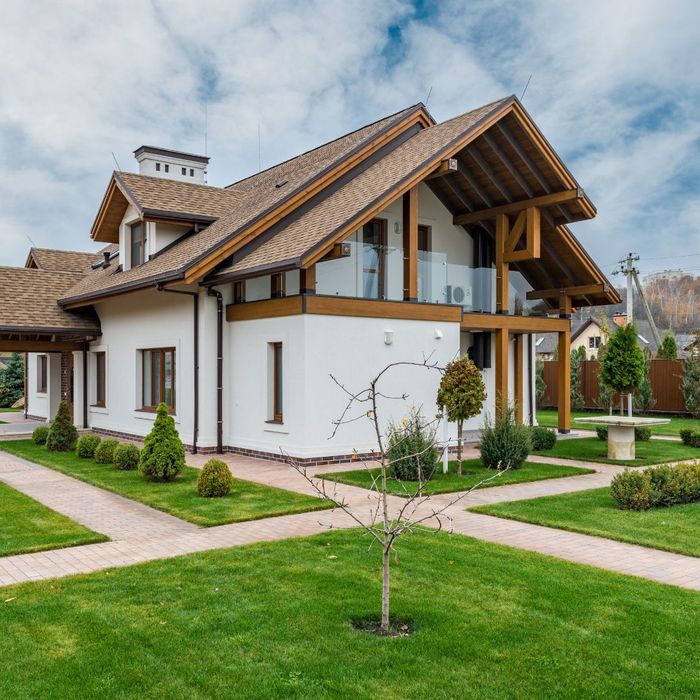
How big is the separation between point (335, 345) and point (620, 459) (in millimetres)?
6370

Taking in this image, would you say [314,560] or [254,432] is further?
[254,432]

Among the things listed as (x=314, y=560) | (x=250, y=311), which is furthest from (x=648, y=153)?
(x=314, y=560)

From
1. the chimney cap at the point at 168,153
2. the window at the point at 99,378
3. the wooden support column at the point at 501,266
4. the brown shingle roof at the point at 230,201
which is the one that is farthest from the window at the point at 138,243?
the wooden support column at the point at 501,266

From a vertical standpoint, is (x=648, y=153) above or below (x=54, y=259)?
above

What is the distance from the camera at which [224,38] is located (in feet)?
54.3

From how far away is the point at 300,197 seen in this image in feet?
50.1

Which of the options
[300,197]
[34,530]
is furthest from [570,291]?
[34,530]

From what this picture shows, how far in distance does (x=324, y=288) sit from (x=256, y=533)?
22.0 feet

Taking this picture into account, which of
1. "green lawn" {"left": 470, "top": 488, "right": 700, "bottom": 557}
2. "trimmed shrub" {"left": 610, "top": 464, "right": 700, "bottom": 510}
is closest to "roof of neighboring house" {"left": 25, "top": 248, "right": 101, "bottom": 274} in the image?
"green lawn" {"left": 470, "top": 488, "right": 700, "bottom": 557}

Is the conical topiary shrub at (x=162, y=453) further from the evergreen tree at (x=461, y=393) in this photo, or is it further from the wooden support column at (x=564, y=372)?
the wooden support column at (x=564, y=372)

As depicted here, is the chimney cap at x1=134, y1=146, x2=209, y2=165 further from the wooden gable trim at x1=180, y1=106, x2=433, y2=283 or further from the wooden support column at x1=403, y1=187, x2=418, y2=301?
the wooden support column at x1=403, y1=187, x2=418, y2=301

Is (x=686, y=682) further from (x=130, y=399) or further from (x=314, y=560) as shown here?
(x=130, y=399)

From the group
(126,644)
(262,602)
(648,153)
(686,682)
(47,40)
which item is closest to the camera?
(686,682)

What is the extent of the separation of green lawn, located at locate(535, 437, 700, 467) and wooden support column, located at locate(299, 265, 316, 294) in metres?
6.44
